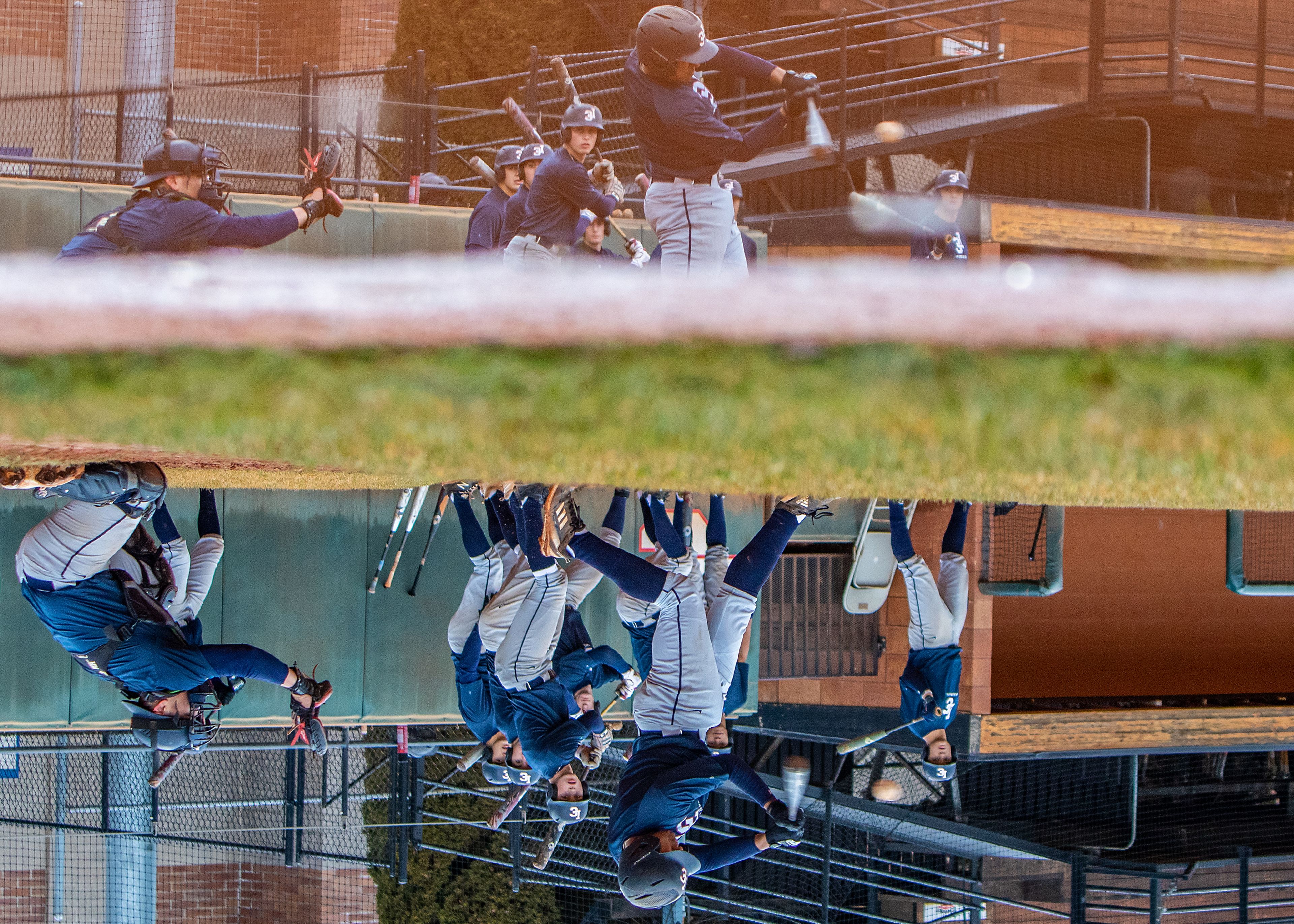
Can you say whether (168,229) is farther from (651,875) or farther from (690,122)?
(651,875)

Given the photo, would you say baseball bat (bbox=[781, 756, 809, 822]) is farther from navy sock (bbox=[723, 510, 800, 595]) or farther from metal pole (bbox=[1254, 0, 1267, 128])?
metal pole (bbox=[1254, 0, 1267, 128])

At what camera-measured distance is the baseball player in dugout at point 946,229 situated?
5918 millimetres

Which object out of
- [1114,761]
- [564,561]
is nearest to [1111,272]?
[564,561]

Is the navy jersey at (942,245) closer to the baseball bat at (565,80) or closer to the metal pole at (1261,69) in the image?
the baseball bat at (565,80)

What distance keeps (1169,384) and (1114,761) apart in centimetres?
831

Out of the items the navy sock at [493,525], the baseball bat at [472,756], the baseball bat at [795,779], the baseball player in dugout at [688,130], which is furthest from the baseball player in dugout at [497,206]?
the baseball bat at [795,779]

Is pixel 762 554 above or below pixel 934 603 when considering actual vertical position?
above

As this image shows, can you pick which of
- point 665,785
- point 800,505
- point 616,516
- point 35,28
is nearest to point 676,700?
point 665,785

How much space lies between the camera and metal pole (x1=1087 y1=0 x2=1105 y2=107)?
726 cm

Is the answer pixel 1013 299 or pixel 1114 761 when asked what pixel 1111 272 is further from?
pixel 1114 761

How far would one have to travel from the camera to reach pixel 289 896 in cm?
1146

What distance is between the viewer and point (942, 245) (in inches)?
234

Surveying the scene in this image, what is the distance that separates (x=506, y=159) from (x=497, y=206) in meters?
0.27

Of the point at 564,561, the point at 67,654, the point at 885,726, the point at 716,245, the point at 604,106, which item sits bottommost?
the point at 885,726
